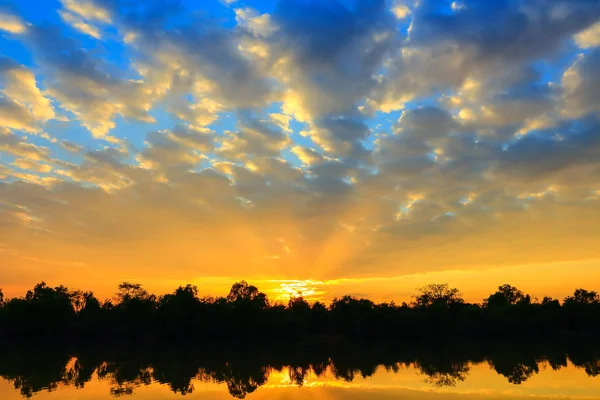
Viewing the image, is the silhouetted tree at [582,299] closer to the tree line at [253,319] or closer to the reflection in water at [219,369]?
the tree line at [253,319]

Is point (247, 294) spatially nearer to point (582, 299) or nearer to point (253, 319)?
point (253, 319)

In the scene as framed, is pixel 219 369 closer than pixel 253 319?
Yes

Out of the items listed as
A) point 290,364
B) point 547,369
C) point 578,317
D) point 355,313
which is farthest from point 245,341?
point 578,317

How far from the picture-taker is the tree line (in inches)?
2766

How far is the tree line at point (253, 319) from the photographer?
7025 centimetres

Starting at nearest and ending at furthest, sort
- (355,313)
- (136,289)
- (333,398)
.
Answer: (333,398)
(355,313)
(136,289)

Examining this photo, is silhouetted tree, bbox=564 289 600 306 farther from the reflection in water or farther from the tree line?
the reflection in water

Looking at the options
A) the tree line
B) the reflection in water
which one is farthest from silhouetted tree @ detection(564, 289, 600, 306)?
the reflection in water

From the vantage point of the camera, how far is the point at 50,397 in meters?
23.6

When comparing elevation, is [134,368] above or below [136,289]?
below

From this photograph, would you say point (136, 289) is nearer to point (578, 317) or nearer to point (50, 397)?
point (50, 397)

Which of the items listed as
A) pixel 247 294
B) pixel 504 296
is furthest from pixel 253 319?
pixel 504 296

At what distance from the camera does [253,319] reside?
7088 cm

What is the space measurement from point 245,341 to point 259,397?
158ft
